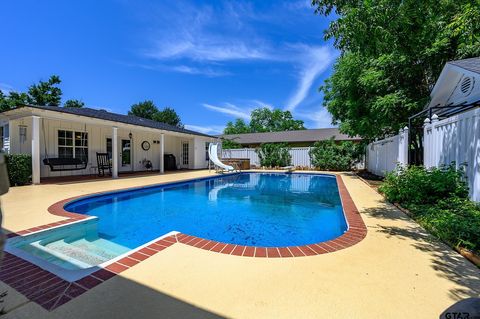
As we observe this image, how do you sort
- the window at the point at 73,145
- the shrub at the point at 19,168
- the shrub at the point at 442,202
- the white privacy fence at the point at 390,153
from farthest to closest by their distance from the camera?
the window at the point at 73,145, the shrub at the point at 19,168, the white privacy fence at the point at 390,153, the shrub at the point at 442,202

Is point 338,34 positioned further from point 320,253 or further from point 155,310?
point 155,310

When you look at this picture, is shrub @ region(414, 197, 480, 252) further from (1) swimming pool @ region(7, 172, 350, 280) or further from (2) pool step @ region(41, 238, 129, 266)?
(2) pool step @ region(41, 238, 129, 266)

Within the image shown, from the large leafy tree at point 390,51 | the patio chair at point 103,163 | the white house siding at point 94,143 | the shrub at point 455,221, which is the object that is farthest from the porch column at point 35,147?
→ the shrub at point 455,221

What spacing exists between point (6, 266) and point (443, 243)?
17.2 ft

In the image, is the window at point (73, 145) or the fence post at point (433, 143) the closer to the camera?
the fence post at point (433, 143)

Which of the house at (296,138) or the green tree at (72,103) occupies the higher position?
the green tree at (72,103)

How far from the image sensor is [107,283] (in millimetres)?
2121

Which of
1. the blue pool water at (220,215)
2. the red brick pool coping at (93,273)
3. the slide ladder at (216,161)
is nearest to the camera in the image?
the red brick pool coping at (93,273)

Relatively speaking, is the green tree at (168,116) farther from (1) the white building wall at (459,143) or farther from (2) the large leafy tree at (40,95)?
(1) the white building wall at (459,143)

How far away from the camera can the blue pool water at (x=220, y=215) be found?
450 centimetres

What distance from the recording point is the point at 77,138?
11.6 meters

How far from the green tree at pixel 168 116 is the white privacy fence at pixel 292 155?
23.7 metres

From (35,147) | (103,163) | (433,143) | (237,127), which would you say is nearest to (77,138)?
(103,163)

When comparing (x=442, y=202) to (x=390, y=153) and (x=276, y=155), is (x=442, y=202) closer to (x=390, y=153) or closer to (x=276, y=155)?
(x=390, y=153)
